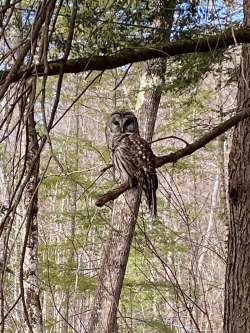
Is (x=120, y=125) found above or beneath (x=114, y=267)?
above

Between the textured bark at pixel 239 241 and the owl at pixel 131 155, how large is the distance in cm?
53

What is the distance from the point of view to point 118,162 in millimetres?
4582

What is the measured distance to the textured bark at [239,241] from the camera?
13.3 feet

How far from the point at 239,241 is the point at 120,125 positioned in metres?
1.37

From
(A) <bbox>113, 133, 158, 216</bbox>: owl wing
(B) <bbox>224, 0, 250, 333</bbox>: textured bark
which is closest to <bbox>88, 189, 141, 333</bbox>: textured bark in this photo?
(A) <bbox>113, 133, 158, 216</bbox>: owl wing

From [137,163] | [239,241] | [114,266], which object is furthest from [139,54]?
[114,266]

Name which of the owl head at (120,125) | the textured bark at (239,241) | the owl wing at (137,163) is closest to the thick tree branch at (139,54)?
the textured bark at (239,241)

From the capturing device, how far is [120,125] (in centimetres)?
492

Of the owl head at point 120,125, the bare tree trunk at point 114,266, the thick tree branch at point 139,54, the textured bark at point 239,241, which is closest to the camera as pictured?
the thick tree branch at point 139,54

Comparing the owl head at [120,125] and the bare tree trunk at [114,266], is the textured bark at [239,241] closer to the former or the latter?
the owl head at [120,125]

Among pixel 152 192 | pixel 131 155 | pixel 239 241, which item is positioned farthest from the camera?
pixel 131 155

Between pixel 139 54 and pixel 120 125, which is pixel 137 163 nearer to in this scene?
pixel 120 125

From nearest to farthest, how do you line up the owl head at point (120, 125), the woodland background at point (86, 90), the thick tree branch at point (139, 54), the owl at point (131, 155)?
the woodland background at point (86, 90)
the thick tree branch at point (139, 54)
the owl at point (131, 155)
the owl head at point (120, 125)

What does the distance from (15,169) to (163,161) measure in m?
1.46
